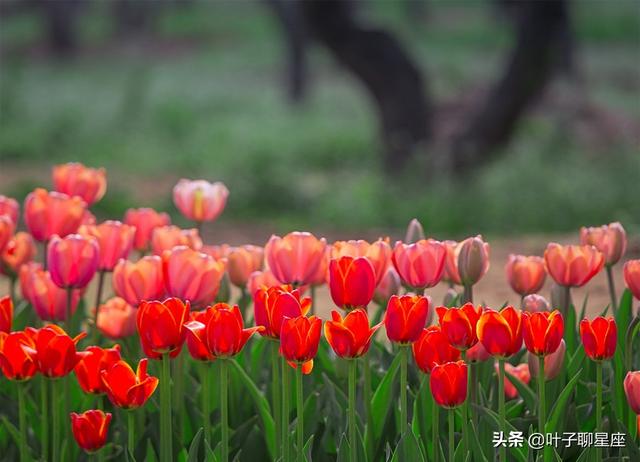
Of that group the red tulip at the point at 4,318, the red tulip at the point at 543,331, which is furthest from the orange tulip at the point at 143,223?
the red tulip at the point at 543,331

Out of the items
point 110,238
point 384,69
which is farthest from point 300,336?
point 384,69

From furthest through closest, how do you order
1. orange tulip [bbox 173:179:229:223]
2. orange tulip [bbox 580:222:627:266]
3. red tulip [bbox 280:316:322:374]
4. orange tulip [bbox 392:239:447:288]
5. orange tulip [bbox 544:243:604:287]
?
orange tulip [bbox 173:179:229:223], orange tulip [bbox 580:222:627:266], orange tulip [bbox 544:243:604:287], orange tulip [bbox 392:239:447:288], red tulip [bbox 280:316:322:374]

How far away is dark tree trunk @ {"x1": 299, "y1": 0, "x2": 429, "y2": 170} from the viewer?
11.6m

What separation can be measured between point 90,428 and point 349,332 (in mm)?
541

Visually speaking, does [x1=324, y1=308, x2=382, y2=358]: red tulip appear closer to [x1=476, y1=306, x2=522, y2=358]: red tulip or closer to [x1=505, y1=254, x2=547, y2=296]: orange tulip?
[x1=476, y1=306, x2=522, y2=358]: red tulip

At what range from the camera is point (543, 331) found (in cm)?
213

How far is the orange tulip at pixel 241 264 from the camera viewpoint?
297cm

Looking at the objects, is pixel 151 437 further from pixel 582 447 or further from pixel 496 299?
pixel 496 299

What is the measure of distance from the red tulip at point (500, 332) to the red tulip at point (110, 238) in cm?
108

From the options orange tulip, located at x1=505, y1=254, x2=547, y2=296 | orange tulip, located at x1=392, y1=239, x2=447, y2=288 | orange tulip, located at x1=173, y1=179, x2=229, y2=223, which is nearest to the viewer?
orange tulip, located at x1=392, y1=239, x2=447, y2=288

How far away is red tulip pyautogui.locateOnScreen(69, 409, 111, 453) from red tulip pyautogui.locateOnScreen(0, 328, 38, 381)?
6.2 inches

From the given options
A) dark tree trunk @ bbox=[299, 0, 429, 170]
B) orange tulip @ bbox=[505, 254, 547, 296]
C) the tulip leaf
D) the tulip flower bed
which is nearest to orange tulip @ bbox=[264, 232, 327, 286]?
the tulip flower bed

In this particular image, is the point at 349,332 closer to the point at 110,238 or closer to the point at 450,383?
the point at 450,383

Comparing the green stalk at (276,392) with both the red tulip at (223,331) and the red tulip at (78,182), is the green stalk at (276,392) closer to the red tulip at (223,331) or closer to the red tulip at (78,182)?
the red tulip at (223,331)
